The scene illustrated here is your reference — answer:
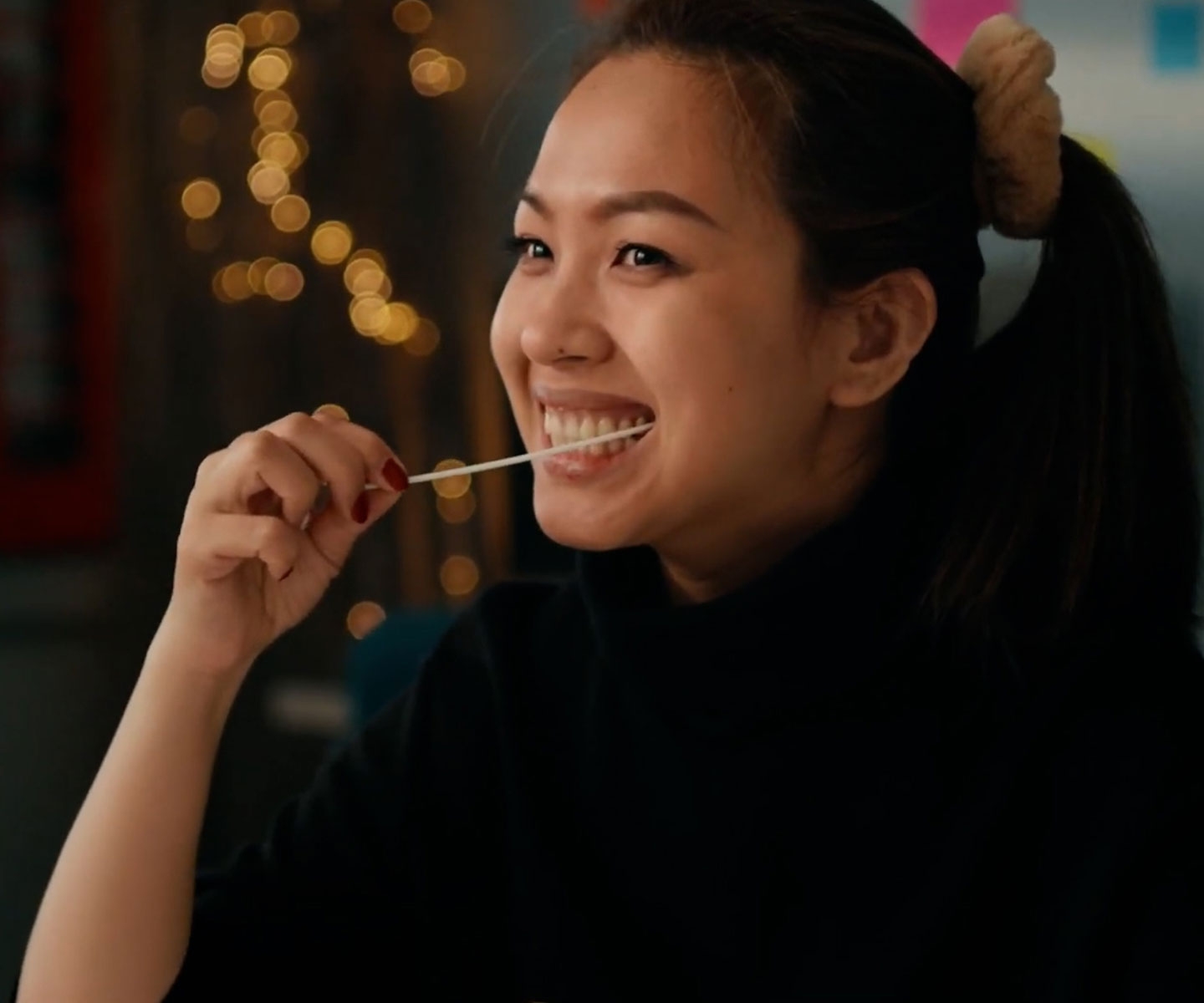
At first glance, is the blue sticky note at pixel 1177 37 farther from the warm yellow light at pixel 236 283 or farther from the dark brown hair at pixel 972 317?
the warm yellow light at pixel 236 283

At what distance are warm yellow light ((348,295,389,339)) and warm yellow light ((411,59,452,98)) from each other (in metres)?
0.34

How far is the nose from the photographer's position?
3.57 feet

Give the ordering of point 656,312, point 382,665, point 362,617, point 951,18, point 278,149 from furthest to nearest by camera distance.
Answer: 1. point 362,617
2. point 278,149
3. point 951,18
4. point 382,665
5. point 656,312

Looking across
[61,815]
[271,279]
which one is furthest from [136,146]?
[61,815]

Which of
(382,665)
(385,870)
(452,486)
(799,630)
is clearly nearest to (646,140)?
(799,630)

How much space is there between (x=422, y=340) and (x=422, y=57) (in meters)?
0.45

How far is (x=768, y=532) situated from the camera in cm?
119

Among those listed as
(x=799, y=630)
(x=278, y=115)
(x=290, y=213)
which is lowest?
(x=799, y=630)

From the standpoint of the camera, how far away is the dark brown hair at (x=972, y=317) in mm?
1109

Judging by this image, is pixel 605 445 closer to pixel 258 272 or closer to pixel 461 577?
pixel 461 577

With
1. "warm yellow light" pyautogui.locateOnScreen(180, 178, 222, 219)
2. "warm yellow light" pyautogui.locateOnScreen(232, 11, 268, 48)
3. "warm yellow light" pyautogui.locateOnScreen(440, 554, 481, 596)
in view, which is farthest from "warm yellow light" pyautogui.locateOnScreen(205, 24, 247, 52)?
"warm yellow light" pyautogui.locateOnScreen(440, 554, 481, 596)

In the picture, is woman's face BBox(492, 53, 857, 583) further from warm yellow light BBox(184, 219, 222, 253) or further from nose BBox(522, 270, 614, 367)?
warm yellow light BBox(184, 219, 222, 253)

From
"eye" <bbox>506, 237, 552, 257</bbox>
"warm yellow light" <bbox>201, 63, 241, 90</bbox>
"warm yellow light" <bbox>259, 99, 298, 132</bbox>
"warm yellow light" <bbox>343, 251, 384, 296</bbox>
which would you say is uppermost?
"warm yellow light" <bbox>201, 63, 241, 90</bbox>

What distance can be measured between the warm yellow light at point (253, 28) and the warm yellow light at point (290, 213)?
25 centimetres
